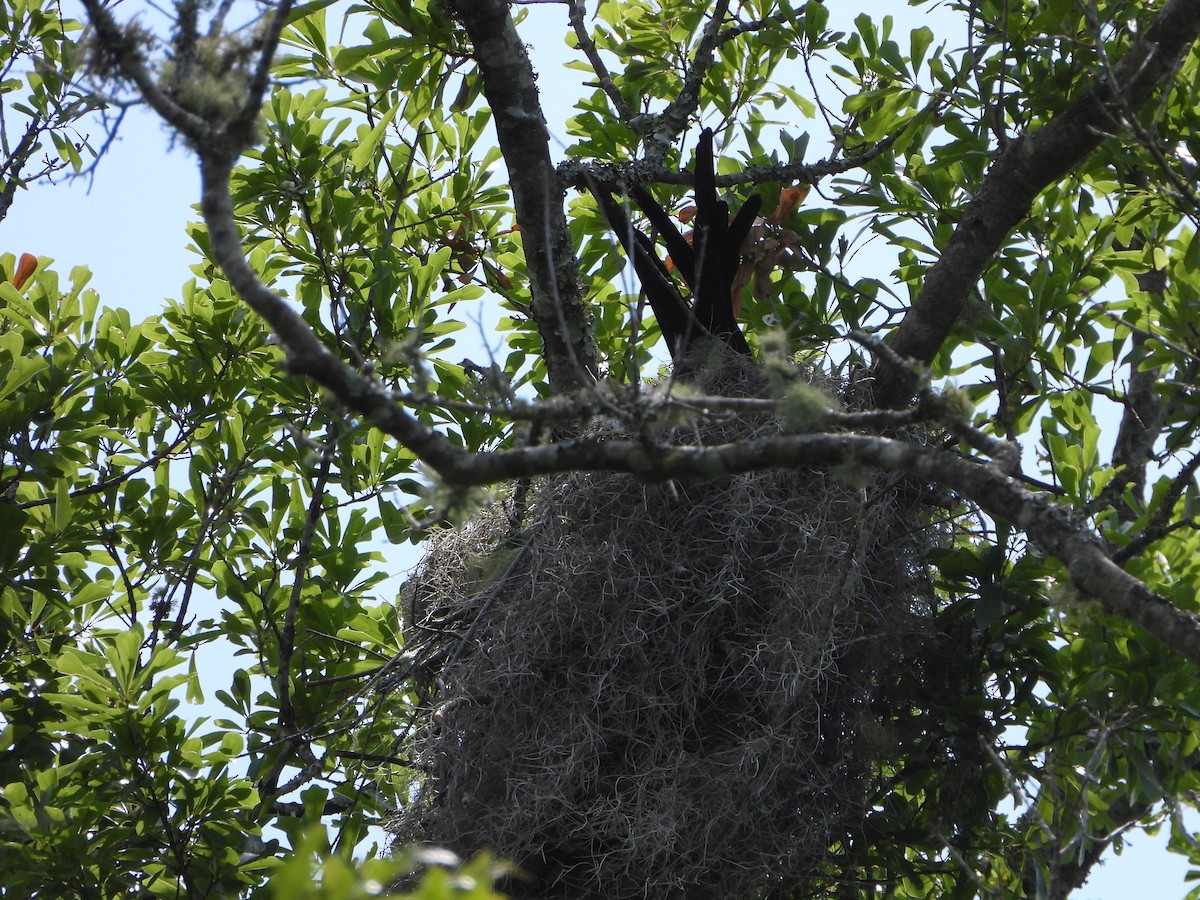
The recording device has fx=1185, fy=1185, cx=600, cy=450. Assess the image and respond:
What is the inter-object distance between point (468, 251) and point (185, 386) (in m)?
1.18

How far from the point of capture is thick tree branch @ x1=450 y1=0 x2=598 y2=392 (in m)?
3.44

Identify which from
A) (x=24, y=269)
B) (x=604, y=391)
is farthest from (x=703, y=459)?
(x=24, y=269)

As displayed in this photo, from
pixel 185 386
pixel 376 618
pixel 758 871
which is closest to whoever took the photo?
pixel 758 871

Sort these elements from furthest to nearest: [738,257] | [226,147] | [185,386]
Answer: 1. [185,386]
2. [738,257]
3. [226,147]

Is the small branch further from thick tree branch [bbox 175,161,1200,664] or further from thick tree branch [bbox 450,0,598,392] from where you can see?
thick tree branch [bbox 175,161,1200,664]

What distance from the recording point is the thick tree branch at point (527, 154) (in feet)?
11.3

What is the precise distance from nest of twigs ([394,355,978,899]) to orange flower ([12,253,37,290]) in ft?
8.06

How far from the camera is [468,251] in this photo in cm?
463

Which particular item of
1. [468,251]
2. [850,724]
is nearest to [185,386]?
[468,251]

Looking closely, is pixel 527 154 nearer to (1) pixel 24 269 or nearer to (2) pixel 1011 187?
(2) pixel 1011 187

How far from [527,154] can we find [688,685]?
5.17 feet

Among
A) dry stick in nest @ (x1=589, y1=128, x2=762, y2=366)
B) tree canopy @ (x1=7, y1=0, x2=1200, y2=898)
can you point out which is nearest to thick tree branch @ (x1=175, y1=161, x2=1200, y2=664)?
tree canopy @ (x1=7, y1=0, x2=1200, y2=898)

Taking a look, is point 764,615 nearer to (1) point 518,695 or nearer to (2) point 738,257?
(1) point 518,695

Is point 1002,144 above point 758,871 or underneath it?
above
